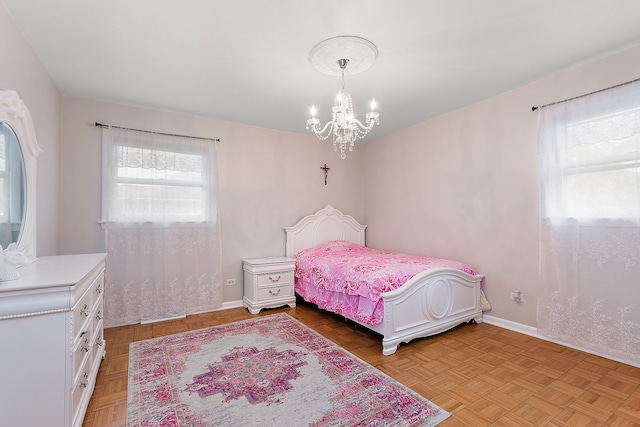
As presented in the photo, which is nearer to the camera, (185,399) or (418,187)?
(185,399)

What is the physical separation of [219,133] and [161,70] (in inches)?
53.6

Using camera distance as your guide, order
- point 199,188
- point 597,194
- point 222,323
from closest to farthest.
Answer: point 597,194
point 222,323
point 199,188

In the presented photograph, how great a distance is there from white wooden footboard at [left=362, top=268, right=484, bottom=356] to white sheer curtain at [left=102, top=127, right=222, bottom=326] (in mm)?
2318

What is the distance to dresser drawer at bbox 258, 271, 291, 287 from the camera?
3871mm

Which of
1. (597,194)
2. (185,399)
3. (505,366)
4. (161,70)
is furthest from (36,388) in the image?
(597,194)

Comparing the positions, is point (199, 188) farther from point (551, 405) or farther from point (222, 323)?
point (551, 405)

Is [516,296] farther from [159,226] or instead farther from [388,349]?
[159,226]

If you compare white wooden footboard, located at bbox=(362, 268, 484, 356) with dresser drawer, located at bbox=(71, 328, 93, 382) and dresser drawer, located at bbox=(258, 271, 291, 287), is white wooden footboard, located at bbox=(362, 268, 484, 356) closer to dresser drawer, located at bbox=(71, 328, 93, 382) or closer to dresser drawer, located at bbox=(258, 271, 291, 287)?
dresser drawer, located at bbox=(258, 271, 291, 287)

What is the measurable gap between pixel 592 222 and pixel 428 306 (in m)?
1.58

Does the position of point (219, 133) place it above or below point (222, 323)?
above

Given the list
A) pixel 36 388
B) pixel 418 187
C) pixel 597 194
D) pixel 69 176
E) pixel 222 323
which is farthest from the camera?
pixel 418 187

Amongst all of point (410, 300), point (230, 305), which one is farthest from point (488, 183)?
point (230, 305)

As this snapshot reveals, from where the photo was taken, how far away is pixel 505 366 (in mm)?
2402

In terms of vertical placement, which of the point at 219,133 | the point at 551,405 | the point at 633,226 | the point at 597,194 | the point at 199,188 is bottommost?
the point at 551,405
